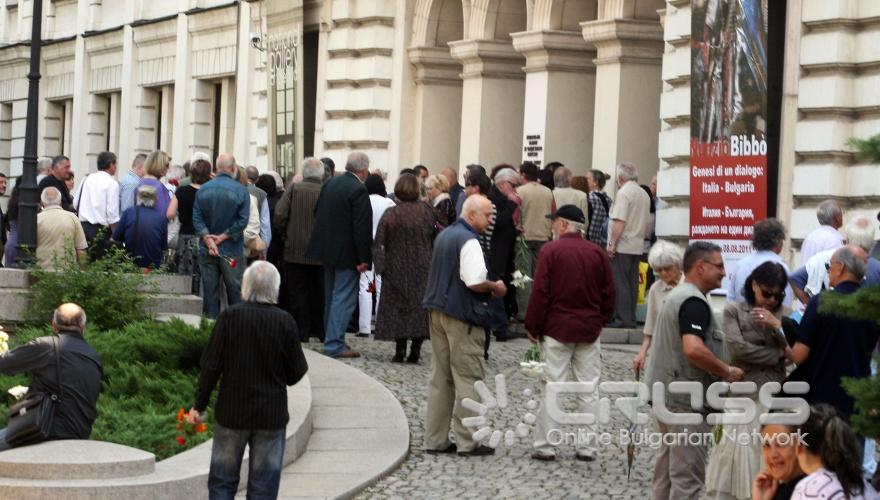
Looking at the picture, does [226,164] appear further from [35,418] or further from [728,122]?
[35,418]

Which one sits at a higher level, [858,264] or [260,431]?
[858,264]

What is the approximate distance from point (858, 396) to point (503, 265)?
12.7m

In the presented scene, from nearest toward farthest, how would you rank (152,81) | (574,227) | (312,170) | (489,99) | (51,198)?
(574,227), (312,170), (51,198), (489,99), (152,81)

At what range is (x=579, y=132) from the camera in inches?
1046

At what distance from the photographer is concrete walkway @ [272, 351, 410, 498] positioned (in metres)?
12.5

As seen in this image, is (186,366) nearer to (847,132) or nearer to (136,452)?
(136,452)

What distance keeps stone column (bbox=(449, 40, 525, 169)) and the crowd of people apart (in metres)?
5.68

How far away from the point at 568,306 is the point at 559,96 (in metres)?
13.1

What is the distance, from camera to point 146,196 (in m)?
20.2

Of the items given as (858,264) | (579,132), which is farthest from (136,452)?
(579,132)

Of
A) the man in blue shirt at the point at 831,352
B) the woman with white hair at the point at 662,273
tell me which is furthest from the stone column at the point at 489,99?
the man in blue shirt at the point at 831,352

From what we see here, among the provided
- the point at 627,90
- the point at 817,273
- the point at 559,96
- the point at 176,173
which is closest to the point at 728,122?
the point at 817,273

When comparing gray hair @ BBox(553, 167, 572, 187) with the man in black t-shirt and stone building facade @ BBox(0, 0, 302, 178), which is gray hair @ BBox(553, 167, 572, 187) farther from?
stone building facade @ BBox(0, 0, 302, 178)

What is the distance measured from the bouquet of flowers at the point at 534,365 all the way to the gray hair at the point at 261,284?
10.6 feet
